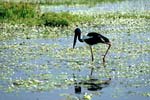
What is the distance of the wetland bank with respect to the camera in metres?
13.4

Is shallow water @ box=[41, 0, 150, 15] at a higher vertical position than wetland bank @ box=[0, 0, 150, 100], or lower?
lower

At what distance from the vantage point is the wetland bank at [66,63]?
13395 millimetres

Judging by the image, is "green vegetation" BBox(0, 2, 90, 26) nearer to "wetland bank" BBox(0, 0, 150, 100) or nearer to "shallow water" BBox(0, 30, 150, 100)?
"wetland bank" BBox(0, 0, 150, 100)

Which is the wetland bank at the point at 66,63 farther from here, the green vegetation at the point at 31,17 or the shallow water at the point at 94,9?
the shallow water at the point at 94,9

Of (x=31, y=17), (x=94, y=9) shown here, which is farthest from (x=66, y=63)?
(x=94, y=9)

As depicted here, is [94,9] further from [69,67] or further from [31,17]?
[69,67]

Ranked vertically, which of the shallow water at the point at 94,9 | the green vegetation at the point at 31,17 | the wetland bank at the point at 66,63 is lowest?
the shallow water at the point at 94,9

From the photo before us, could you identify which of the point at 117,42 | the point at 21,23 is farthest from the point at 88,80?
the point at 21,23

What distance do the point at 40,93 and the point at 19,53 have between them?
7.11 metres

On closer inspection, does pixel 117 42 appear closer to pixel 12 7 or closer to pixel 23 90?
pixel 23 90

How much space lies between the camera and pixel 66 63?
17781 millimetres

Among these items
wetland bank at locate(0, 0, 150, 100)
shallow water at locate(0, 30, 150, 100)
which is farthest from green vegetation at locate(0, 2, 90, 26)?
shallow water at locate(0, 30, 150, 100)

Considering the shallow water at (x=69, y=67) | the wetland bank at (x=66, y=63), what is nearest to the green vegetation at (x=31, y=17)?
the wetland bank at (x=66, y=63)

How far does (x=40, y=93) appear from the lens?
13.3m
